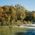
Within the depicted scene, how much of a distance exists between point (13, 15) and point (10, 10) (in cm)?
11

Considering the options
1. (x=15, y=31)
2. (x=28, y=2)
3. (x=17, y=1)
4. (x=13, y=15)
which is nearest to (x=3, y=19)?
(x=13, y=15)

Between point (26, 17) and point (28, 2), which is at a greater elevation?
point (28, 2)

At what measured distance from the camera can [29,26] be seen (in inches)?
75.8

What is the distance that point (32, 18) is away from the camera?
6.38ft

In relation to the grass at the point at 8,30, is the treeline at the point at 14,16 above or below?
above

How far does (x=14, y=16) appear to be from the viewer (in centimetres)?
193

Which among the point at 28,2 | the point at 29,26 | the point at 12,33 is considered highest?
the point at 28,2

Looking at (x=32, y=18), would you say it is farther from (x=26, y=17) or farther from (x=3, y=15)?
(x=3, y=15)

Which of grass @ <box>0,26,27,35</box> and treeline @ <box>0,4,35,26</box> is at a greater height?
treeline @ <box>0,4,35,26</box>

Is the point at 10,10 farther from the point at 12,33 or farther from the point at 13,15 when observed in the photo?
the point at 12,33

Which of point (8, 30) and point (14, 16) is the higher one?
point (14, 16)

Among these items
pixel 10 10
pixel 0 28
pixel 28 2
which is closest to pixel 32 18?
pixel 28 2

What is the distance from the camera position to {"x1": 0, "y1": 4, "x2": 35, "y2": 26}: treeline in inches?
74.9

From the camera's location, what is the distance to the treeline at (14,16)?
74.9 inches
